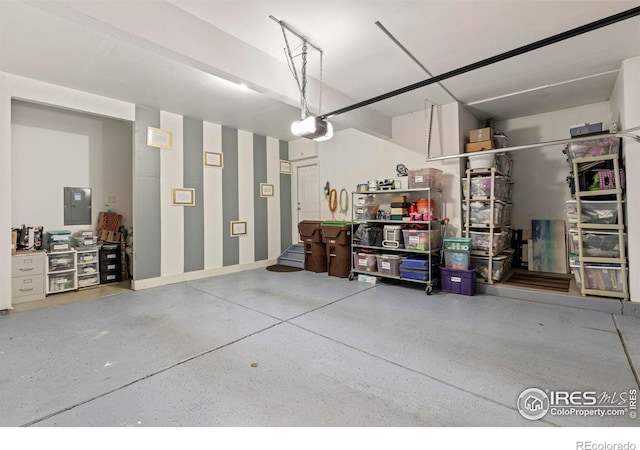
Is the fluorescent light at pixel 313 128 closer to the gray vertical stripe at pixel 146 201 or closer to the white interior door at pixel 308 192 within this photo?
the gray vertical stripe at pixel 146 201

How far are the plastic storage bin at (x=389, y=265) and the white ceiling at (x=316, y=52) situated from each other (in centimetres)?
229

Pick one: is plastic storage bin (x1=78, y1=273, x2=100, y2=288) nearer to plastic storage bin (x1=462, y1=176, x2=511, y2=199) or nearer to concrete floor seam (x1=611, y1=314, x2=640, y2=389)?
plastic storage bin (x1=462, y1=176, x2=511, y2=199)

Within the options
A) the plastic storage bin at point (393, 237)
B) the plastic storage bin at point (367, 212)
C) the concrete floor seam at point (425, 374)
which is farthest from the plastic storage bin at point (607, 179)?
the concrete floor seam at point (425, 374)

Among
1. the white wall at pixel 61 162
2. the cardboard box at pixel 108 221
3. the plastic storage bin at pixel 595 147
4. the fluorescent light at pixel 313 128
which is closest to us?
the fluorescent light at pixel 313 128

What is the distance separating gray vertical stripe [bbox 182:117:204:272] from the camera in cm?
562

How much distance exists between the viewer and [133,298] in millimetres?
4387

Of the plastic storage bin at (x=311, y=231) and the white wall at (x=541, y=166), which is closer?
the white wall at (x=541, y=166)

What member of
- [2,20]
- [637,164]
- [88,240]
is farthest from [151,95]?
[637,164]

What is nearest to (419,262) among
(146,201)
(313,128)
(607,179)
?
(607,179)

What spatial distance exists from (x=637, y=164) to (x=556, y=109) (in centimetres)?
227

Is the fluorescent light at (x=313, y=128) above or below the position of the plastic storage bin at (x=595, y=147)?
above

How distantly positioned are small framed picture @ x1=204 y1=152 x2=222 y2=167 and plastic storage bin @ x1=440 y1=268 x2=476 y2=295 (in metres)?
4.75

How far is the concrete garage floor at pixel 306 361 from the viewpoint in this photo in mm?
1787

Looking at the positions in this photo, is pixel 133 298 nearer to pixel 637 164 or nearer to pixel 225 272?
pixel 225 272
